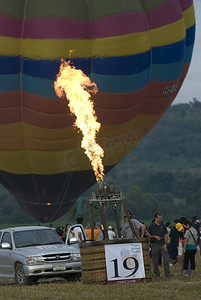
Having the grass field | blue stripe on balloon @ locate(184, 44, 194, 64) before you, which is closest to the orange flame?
the grass field

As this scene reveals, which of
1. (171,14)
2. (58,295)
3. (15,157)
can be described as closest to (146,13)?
(171,14)

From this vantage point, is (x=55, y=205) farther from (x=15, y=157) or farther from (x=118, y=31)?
(x=118, y=31)

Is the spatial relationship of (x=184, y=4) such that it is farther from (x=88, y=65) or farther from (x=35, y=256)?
(x=35, y=256)

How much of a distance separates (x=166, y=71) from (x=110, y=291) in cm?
1111

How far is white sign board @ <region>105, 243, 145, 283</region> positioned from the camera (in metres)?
17.4

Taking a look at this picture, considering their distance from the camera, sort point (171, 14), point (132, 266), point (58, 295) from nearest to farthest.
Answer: point (58, 295)
point (132, 266)
point (171, 14)

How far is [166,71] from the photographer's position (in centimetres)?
2556

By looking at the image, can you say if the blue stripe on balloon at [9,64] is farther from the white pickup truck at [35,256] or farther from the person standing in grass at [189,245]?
the person standing in grass at [189,245]

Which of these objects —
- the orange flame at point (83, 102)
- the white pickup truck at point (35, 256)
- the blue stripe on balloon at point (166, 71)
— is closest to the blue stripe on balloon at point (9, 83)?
the orange flame at point (83, 102)

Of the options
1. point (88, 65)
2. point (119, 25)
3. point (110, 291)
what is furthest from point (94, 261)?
point (119, 25)

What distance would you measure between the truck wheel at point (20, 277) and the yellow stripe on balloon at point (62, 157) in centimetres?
755

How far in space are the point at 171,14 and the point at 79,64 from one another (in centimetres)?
361

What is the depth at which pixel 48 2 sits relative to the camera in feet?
75.9

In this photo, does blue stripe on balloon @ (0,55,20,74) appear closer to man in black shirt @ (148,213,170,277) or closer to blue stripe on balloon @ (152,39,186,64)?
blue stripe on balloon @ (152,39,186,64)
